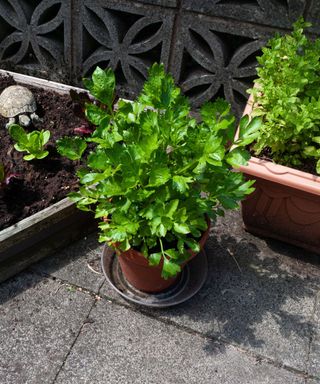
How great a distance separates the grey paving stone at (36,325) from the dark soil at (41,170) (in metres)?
0.40

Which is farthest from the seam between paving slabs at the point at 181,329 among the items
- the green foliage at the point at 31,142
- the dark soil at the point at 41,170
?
the green foliage at the point at 31,142

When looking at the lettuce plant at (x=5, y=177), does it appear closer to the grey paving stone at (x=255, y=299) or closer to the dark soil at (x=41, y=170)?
the dark soil at (x=41, y=170)

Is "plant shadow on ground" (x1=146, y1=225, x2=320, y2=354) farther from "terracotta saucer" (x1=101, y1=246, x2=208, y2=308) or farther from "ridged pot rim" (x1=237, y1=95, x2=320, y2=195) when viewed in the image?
"ridged pot rim" (x1=237, y1=95, x2=320, y2=195)

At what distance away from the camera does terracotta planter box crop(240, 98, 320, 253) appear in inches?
97.1

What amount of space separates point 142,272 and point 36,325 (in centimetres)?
64

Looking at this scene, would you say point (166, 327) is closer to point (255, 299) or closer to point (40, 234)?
point (255, 299)

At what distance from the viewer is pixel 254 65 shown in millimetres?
3184

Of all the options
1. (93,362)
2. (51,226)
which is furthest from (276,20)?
(93,362)

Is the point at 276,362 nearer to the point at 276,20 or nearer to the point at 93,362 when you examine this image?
the point at 93,362

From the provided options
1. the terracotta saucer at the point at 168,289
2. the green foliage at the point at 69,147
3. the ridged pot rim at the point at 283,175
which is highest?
the green foliage at the point at 69,147

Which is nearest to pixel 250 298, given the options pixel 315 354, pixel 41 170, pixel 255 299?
pixel 255 299

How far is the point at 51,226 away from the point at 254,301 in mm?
1237

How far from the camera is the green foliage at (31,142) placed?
2.60m

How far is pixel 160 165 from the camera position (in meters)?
1.89
